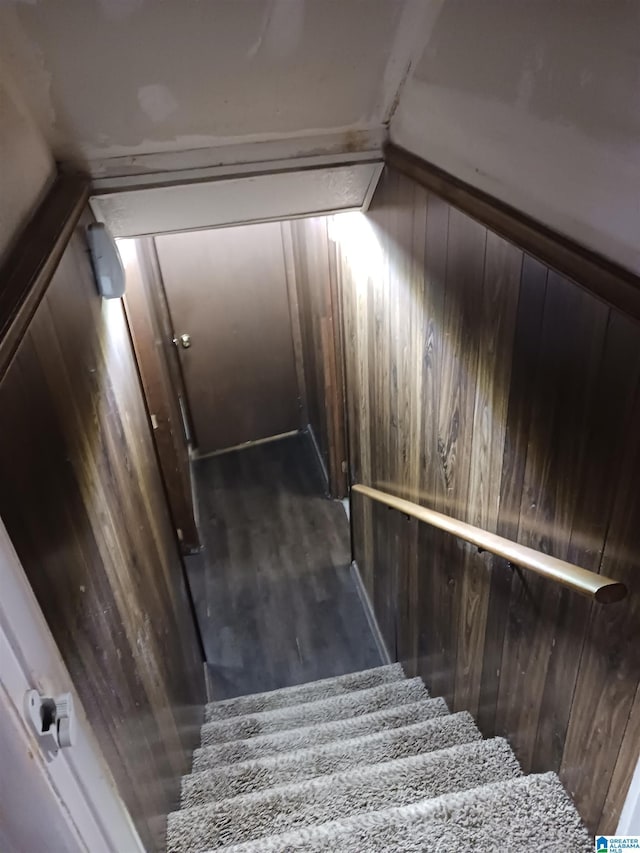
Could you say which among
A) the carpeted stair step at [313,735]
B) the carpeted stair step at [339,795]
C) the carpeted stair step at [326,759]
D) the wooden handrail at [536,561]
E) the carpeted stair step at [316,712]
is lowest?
the carpeted stair step at [316,712]

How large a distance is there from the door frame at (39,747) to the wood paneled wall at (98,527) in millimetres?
66

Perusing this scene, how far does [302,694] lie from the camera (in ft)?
8.41

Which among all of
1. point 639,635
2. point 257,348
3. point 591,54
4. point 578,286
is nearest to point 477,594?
point 639,635

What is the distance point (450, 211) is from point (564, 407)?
58 centimetres

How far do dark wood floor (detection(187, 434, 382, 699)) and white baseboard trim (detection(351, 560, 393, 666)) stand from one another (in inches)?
1.1

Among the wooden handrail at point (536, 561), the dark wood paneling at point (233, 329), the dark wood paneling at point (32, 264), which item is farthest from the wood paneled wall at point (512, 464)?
the dark wood paneling at point (233, 329)

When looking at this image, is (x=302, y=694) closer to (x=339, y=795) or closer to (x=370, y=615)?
(x=370, y=615)

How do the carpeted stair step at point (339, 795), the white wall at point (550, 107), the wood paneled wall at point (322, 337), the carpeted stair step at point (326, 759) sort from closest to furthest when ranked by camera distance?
the white wall at point (550, 107) < the carpeted stair step at point (339, 795) < the carpeted stair step at point (326, 759) < the wood paneled wall at point (322, 337)

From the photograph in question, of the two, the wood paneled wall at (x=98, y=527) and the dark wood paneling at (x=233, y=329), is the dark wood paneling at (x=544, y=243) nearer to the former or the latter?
the wood paneled wall at (x=98, y=527)

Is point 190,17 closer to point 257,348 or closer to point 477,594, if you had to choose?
point 477,594

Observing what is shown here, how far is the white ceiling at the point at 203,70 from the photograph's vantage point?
1223 mm

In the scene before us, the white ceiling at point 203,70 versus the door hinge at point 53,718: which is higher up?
the white ceiling at point 203,70

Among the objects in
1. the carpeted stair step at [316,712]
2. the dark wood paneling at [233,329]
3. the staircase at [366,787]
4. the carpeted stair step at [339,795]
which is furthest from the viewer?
the dark wood paneling at [233,329]

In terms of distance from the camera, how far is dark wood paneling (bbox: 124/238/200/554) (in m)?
3.00
